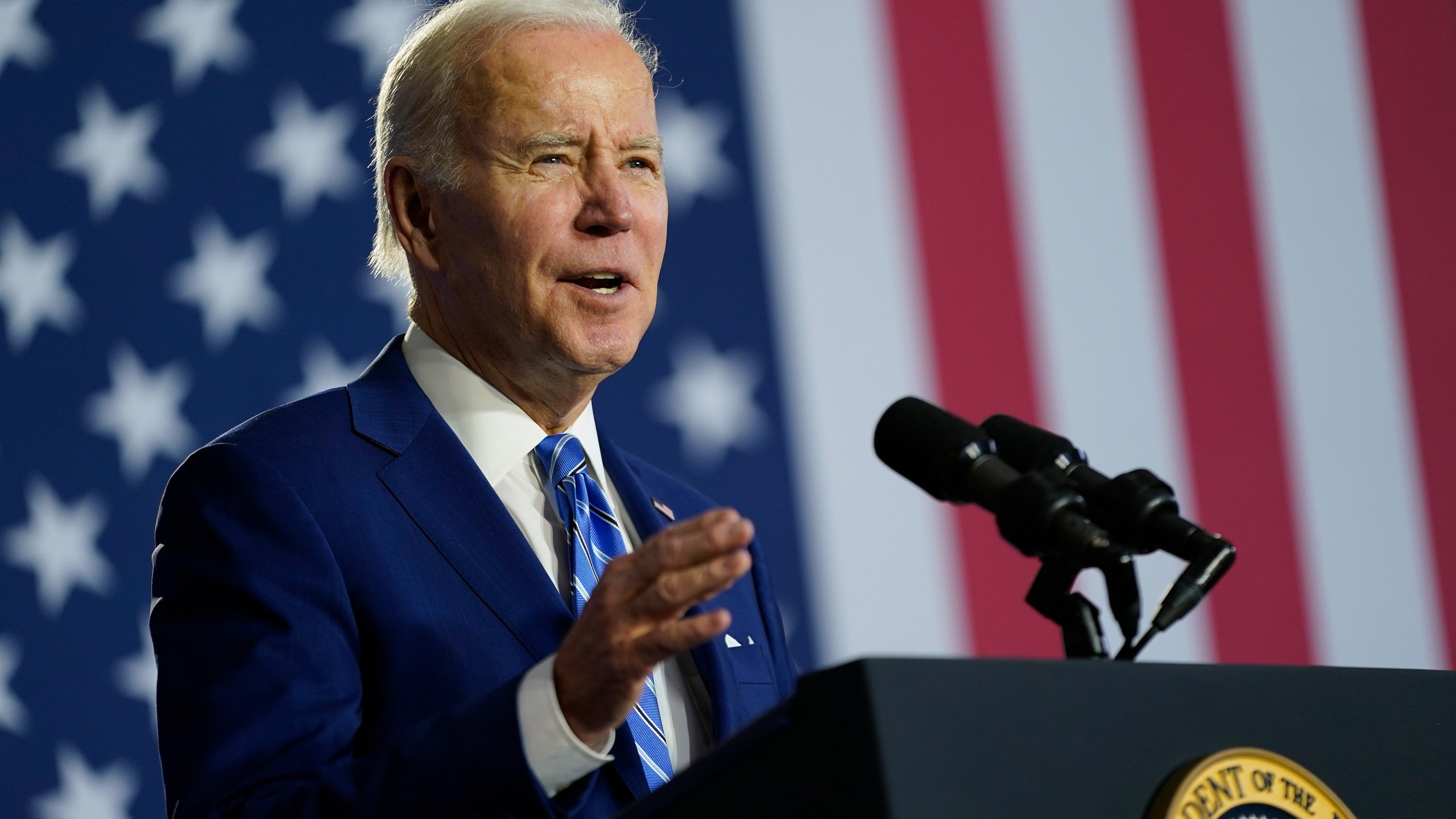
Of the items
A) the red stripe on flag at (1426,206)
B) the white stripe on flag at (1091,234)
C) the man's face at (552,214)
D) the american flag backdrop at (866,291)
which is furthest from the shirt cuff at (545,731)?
the red stripe on flag at (1426,206)

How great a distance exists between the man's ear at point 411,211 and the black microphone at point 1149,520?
36.6 inches

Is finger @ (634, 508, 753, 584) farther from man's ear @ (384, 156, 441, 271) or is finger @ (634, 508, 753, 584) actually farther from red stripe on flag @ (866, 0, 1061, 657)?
red stripe on flag @ (866, 0, 1061, 657)

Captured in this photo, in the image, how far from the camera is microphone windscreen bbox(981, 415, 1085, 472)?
1124mm

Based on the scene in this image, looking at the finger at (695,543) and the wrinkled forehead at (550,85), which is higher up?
the wrinkled forehead at (550,85)

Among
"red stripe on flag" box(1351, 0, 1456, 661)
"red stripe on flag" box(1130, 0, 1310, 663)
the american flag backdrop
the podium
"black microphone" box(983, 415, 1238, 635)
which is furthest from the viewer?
"red stripe on flag" box(1351, 0, 1456, 661)

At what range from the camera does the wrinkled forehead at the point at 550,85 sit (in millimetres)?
1708

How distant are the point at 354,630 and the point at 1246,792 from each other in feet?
2.71

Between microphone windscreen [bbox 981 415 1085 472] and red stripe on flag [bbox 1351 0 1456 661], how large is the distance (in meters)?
2.42

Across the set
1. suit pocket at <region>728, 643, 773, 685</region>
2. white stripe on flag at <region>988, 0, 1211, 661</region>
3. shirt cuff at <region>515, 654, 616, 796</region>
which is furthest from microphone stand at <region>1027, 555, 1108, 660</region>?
white stripe on flag at <region>988, 0, 1211, 661</region>

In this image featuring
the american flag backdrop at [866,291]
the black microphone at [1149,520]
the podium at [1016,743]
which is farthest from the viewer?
the american flag backdrop at [866,291]

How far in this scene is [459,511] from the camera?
1515 millimetres

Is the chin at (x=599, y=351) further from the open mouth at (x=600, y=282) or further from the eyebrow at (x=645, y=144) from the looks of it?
the eyebrow at (x=645, y=144)

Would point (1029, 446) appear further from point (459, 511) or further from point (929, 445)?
point (459, 511)

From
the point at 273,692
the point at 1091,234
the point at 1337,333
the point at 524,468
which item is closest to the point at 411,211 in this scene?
the point at 524,468
